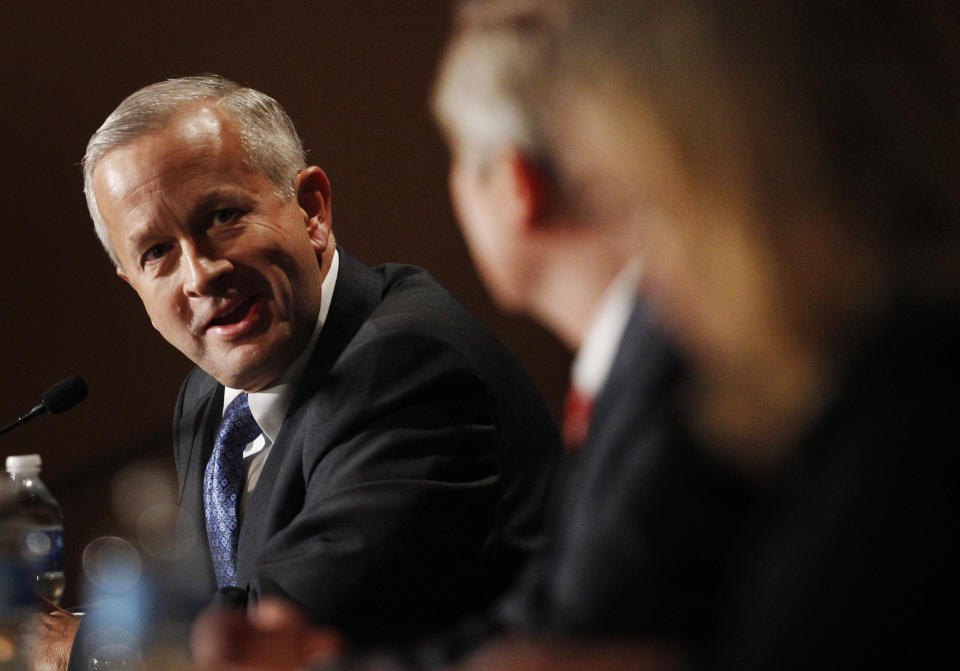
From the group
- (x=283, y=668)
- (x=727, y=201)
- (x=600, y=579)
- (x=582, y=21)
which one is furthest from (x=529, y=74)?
(x=283, y=668)

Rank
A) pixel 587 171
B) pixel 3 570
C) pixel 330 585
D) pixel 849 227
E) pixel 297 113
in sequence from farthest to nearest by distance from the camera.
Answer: pixel 297 113 < pixel 330 585 < pixel 3 570 < pixel 587 171 < pixel 849 227

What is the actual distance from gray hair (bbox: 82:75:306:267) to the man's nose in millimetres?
167

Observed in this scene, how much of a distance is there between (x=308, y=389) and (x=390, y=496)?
33 centimetres

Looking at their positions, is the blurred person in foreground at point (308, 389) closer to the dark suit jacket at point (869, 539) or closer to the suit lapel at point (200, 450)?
the suit lapel at point (200, 450)

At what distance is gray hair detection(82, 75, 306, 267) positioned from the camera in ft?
6.12

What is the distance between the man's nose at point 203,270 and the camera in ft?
6.10

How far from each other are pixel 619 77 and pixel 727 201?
0.10 metres

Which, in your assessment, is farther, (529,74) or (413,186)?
(413,186)

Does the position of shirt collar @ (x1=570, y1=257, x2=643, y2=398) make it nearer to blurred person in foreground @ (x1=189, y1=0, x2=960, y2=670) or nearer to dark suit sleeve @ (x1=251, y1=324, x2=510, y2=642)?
blurred person in foreground @ (x1=189, y1=0, x2=960, y2=670)

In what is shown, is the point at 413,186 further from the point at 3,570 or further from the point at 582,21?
the point at 582,21

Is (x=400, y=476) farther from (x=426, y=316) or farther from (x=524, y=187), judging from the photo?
(x=524, y=187)

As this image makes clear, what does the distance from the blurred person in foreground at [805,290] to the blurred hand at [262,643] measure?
16 centimetres

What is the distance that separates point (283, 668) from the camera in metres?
0.81

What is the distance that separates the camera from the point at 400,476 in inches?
62.5
